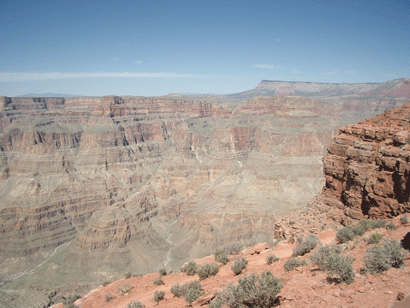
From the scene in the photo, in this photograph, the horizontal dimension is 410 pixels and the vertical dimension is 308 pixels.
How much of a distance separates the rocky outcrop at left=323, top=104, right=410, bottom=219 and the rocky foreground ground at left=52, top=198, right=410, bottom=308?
5.00ft

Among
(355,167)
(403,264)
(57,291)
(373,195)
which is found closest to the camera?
(403,264)

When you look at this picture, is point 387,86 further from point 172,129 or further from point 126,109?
point 126,109

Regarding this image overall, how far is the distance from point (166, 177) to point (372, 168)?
276 feet

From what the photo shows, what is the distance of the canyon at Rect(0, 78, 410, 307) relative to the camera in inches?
770

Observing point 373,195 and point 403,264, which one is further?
point 373,195

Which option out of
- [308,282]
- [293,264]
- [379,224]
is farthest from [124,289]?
[379,224]

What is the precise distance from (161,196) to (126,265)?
98.9ft

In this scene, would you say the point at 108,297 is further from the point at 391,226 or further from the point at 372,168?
the point at 372,168

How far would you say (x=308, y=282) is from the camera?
975 cm

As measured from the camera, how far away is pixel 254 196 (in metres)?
72.5

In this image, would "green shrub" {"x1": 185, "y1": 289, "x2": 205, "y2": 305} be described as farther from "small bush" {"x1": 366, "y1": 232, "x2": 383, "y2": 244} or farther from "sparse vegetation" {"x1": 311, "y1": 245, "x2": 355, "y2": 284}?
"small bush" {"x1": 366, "y1": 232, "x2": 383, "y2": 244}

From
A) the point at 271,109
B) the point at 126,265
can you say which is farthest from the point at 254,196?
the point at 271,109

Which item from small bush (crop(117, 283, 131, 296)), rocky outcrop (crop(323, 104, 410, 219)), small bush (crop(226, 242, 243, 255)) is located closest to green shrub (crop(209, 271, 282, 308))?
small bush (crop(117, 283, 131, 296))

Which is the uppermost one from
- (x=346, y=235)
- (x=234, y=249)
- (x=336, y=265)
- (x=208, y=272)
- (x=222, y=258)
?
(x=336, y=265)
